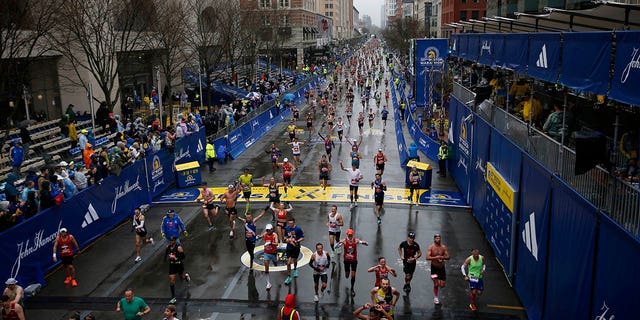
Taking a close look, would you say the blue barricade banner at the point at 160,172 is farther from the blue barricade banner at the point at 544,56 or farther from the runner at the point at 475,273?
the blue barricade banner at the point at 544,56

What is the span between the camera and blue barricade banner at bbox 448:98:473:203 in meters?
21.0

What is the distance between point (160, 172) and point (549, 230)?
1653 centimetres

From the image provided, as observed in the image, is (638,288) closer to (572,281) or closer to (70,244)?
(572,281)

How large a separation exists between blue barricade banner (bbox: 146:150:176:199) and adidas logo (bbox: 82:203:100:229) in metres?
4.32

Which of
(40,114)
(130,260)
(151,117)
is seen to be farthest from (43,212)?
(151,117)

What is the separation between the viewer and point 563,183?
1015 cm

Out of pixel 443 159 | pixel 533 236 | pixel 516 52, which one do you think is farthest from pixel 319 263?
pixel 443 159

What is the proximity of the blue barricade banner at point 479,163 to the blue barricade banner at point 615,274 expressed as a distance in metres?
8.88

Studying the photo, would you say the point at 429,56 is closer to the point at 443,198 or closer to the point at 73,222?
the point at 443,198

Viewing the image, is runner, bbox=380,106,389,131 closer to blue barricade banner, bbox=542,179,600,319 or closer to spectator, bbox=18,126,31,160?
spectator, bbox=18,126,31,160

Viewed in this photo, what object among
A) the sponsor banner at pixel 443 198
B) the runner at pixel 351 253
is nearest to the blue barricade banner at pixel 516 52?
the runner at pixel 351 253

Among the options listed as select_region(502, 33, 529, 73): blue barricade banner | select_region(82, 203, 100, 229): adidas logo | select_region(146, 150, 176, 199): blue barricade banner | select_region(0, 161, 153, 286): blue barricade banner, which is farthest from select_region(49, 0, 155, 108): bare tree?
select_region(502, 33, 529, 73): blue barricade banner

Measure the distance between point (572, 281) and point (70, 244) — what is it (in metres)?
11.8

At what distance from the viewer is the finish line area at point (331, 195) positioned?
2112 centimetres
